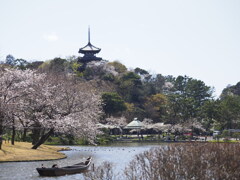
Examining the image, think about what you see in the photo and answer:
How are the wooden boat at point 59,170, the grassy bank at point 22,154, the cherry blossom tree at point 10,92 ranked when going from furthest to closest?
the cherry blossom tree at point 10,92 → the grassy bank at point 22,154 → the wooden boat at point 59,170

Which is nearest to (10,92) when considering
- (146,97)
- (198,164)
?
(198,164)

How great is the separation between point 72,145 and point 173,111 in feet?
93.2

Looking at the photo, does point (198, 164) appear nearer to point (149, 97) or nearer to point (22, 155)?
point (22, 155)

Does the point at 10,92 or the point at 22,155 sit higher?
the point at 10,92

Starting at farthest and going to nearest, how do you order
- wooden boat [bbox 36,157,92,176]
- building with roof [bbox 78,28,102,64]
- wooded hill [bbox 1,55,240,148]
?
building with roof [bbox 78,28,102,64] → wooded hill [bbox 1,55,240,148] → wooden boat [bbox 36,157,92,176]

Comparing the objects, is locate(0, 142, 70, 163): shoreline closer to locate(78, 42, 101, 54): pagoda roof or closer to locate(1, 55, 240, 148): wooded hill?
locate(1, 55, 240, 148): wooded hill

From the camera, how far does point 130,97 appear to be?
3922 inches

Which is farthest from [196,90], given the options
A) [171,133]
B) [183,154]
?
[183,154]

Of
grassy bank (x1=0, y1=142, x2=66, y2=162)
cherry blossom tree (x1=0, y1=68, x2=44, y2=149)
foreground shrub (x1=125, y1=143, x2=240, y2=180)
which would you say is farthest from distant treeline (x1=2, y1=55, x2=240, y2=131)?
foreground shrub (x1=125, y1=143, x2=240, y2=180)

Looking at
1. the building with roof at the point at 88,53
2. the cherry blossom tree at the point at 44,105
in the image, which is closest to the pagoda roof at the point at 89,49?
the building with roof at the point at 88,53

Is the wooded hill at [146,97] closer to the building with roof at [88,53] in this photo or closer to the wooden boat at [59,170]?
the building with roof at [88,53]

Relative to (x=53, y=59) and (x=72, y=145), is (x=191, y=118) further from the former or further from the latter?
(x=53, y=59)

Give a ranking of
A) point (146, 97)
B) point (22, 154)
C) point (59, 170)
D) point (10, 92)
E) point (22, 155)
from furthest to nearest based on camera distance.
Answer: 1. point (146, 97)
2. point (10, 92)
3. point (22, 154)
4. point (22, 155)
5. point (59, 170)

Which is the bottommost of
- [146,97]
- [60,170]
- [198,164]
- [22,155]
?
[60,170]
